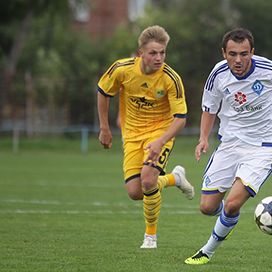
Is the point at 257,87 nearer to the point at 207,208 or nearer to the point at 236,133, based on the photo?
the point at 236,133

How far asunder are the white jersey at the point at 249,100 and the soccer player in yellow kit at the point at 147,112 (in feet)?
2.26

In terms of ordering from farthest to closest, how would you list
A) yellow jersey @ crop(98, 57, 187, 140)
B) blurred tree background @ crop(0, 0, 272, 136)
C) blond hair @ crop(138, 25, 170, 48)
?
1. blurred tree background @ crop(0, 0, 272, 136)
2. yellow jersey @ crop(98, 57, 187, 140)
3. blond hair @ crop(138, 25, 170, 48)

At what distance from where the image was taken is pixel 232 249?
8758mm

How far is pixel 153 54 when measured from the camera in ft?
28.0

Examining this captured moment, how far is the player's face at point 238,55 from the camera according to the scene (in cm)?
761

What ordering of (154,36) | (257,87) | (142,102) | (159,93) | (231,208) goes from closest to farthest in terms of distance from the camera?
(231,208) < (257,87) < (154,36) < (159,93) < (142,102)

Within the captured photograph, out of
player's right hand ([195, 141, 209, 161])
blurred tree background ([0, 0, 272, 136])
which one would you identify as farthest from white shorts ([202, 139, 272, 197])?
blurred tree background ([0, 0, 272, 136])

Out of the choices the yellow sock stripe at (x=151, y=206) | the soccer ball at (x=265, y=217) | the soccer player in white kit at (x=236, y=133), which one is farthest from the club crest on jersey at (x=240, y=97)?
the yellow sock stripe at (x=151, y=206)

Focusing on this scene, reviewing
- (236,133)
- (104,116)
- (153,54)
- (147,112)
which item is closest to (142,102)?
(147,112)

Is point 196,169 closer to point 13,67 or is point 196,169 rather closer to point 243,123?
point 243,123

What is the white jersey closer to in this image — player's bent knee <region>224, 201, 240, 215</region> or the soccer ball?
the soccer ball

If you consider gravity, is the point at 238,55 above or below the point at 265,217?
above

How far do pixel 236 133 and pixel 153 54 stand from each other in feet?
3.82

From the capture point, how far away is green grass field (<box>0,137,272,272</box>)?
7751 mm
